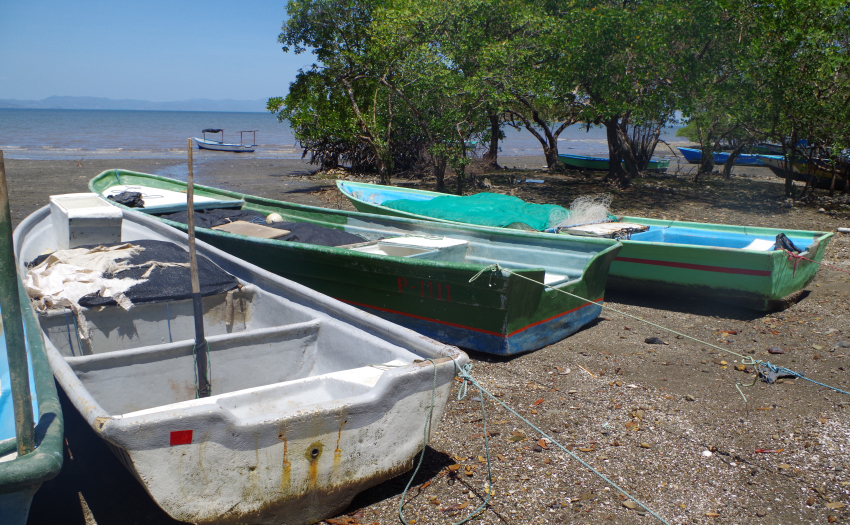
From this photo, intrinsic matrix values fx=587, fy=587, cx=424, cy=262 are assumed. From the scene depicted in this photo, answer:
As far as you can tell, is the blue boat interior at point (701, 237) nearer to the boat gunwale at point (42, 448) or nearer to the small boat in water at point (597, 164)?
the boat gunwale at point (42, 448)

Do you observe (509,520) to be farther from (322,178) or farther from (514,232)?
(322,178)

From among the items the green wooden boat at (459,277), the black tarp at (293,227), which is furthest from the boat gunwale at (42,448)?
the black tarp at (293,227)

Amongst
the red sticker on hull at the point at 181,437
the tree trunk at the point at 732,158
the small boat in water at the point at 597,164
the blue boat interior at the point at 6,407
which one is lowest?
the blue boat interior at the point at 6,407

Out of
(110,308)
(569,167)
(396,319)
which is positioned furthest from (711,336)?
(569,167)

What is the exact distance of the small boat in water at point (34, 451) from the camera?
2.16m

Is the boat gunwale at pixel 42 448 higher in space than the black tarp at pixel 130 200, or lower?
lower

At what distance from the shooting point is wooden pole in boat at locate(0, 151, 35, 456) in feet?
6.90

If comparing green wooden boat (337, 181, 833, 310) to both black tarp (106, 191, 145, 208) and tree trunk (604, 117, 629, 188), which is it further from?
tree trunk (604, 117, 629, 188)

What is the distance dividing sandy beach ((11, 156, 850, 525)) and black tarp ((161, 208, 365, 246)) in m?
2.34

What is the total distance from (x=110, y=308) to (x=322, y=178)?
1633cm

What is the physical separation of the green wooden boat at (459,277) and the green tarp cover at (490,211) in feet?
3.08

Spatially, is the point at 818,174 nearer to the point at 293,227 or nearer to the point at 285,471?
the point at 293,227

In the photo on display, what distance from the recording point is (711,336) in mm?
5988

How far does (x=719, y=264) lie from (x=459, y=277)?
129 inches
